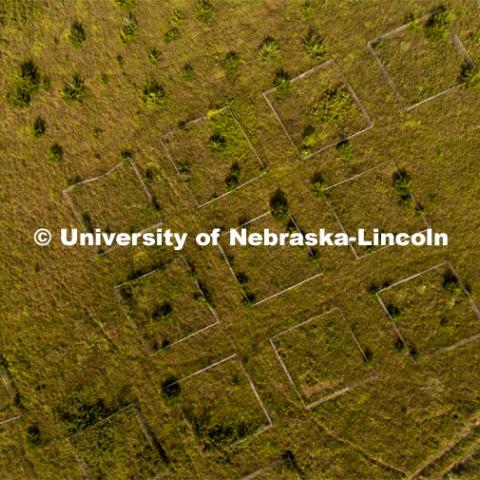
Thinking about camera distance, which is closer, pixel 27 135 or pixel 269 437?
pixel 269 437

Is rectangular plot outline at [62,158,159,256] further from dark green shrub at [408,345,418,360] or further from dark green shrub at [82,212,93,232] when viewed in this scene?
dark green shrub at [408,345,418,360]

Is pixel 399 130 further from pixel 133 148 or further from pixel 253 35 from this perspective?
pixel 133 148

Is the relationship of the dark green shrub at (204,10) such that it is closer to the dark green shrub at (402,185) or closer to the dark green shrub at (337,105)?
the dark green shrub at (337,105)

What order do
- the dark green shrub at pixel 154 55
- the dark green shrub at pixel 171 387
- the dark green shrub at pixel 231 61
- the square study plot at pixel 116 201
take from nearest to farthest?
the dark green shrub at pixel 171 387, the dark green shrub at pixel 231 61, the dark green shrub at pixel 154 55, the square study plot at pixel 116 201

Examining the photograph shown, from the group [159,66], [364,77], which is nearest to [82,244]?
[159,66]

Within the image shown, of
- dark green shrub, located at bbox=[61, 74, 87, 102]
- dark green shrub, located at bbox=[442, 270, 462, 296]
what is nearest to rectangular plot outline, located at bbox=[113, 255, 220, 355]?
dark green shrub, located at bbox=[61, 74, 87, 102]

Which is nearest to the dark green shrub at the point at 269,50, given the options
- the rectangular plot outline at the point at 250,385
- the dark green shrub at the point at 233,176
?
the dark green shrub at the point at 233,176
